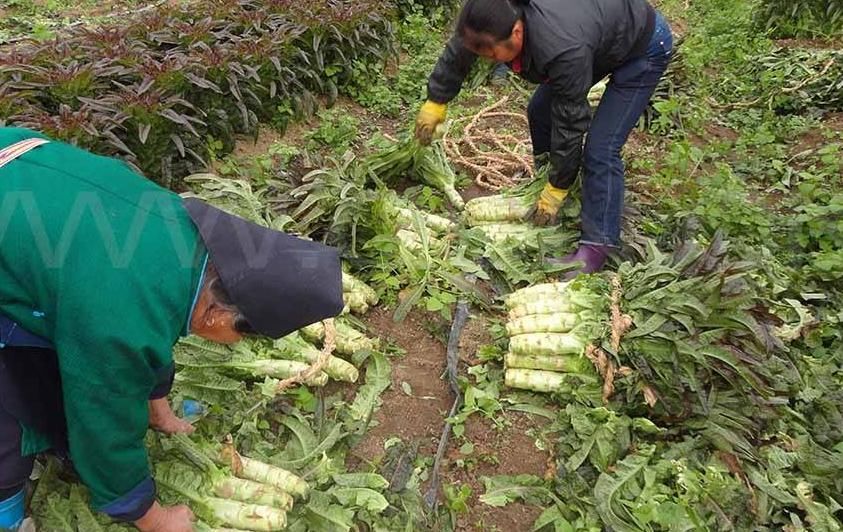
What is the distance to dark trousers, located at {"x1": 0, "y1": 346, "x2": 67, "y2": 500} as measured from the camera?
1.73 meters

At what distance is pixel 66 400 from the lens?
1526 mm

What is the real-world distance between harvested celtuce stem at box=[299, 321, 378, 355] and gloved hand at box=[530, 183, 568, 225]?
1248 millimetres

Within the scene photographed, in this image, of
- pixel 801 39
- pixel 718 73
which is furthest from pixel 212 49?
pixel 801 39

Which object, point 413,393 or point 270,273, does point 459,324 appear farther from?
point 270,273

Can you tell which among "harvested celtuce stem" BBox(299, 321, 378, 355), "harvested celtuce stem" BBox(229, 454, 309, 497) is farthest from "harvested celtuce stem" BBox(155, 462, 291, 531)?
"harvested celtuce stem" BBox(299, 321, 378, 355)

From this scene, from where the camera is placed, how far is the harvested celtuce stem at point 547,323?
10.0ft

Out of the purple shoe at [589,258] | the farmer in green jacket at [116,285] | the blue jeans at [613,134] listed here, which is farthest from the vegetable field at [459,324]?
the farmer in green jacket at [116,285]

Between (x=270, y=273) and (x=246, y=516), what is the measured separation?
117cm

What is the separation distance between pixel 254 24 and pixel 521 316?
3209mm

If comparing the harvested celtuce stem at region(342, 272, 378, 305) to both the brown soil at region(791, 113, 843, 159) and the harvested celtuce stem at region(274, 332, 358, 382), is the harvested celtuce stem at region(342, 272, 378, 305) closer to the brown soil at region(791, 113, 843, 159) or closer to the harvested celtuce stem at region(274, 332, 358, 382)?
the harvested celtuce stem at region(274, 332, 358, 382)

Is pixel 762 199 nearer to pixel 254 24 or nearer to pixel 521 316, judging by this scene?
pixel 521 316

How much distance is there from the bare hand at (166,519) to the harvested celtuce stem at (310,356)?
2.97ft

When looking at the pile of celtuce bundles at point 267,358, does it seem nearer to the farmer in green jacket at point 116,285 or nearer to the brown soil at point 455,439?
the brown soil at point 455,439

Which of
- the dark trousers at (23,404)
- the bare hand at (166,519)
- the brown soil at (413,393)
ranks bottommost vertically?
the brown soil at (413,393)
